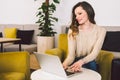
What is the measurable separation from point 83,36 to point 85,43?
7 centimetres

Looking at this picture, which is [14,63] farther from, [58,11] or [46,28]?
[58,11]

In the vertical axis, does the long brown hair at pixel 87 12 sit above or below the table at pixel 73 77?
above

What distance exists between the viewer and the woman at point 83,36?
79.1 inches

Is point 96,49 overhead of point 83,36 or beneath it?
beneath

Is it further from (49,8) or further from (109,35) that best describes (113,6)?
(49,8)

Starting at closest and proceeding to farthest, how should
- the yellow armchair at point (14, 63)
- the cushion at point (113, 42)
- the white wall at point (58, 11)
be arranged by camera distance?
the yellow armchair at point (14, 63) → the cushion at point (113, 42) → the white wall at point (58, 11)

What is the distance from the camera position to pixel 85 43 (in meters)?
2.08

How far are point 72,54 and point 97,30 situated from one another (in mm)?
352

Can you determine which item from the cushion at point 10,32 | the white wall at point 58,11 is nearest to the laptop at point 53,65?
the white wall at point 58,11

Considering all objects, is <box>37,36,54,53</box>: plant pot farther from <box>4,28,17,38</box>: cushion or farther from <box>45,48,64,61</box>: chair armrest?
<box>45,48,64,61</box>: chair armrest

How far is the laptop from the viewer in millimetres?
1519

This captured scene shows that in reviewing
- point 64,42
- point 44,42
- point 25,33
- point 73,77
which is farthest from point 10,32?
point 73,77

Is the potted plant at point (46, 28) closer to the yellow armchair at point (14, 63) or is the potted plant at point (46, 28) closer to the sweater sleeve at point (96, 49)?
the yellow armchair at point (14, 63)

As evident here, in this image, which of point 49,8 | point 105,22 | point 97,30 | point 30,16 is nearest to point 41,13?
point 49,8
